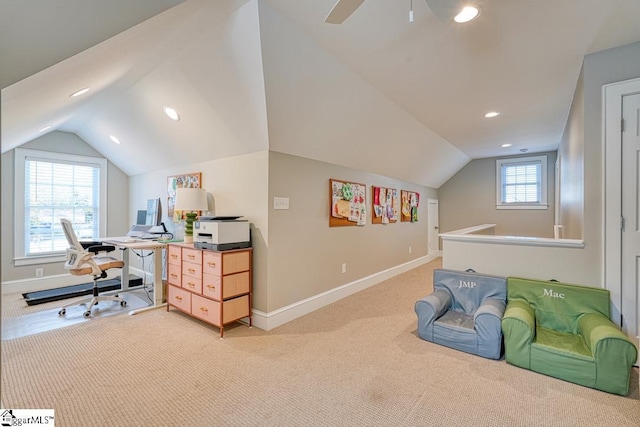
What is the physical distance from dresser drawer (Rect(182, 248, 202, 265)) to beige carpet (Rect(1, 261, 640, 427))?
71 cm

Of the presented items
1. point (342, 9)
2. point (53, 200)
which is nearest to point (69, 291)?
point (53, 200)

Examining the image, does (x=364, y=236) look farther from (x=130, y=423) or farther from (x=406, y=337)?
(x=130, y=423)

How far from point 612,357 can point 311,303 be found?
8.77 feet

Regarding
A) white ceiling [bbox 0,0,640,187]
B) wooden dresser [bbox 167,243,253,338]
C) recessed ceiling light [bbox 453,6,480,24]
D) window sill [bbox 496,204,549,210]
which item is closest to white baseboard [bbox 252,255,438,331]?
wooden dresser [bbox 167,243,253,338]

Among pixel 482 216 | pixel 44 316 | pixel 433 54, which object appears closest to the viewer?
pixel 433 54

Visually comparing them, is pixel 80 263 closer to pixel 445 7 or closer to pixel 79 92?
pixel 79 92

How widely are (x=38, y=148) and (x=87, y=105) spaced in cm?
174

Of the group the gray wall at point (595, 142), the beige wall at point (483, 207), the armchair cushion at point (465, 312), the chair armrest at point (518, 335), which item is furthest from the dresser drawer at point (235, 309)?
the beige wall at point (483, 207)

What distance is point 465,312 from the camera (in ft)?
10.3

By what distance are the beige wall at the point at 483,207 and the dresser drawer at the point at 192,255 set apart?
6317mm

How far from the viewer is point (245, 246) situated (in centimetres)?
338

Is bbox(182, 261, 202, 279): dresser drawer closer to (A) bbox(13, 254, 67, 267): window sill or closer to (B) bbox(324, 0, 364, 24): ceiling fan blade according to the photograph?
(B) bbox(324, 0, 364, 24): ceiling fan blade

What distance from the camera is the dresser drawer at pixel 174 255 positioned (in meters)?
3.61

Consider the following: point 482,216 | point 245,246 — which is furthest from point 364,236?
point 482,216
